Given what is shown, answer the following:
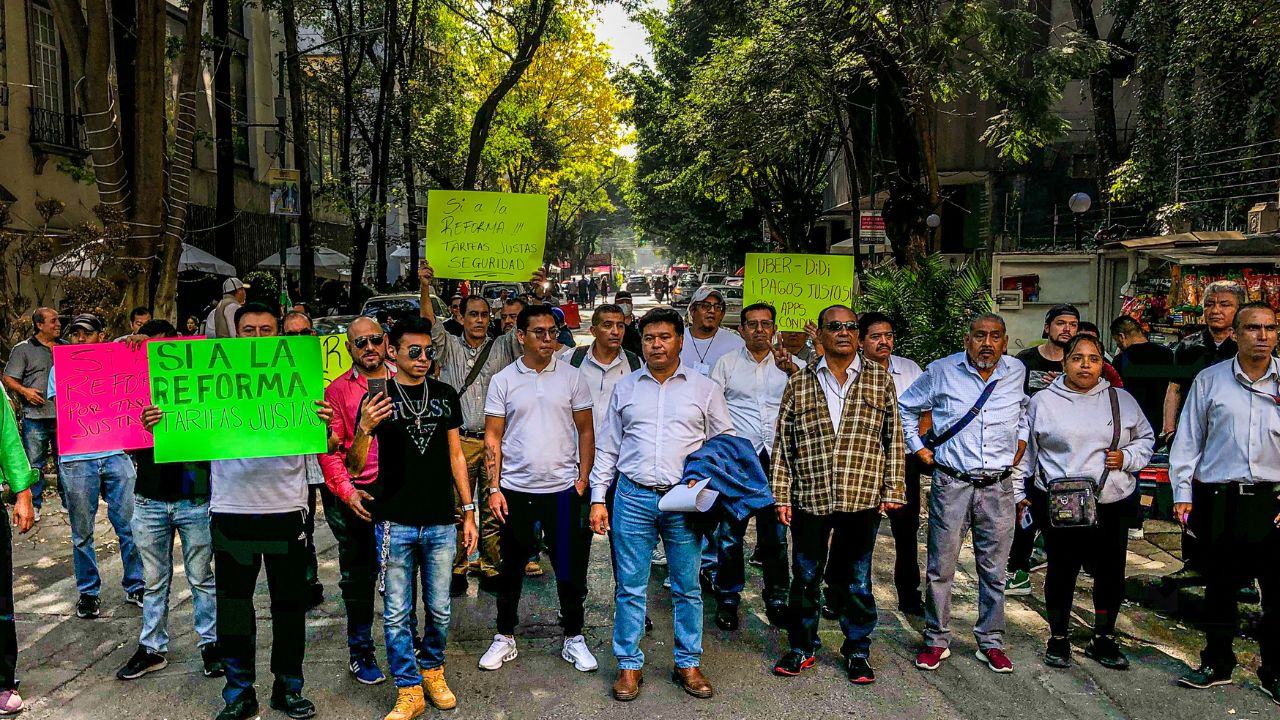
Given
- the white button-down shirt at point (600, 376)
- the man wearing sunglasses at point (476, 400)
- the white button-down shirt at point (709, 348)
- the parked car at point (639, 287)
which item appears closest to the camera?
the white button-down shirt at point (600, 376)

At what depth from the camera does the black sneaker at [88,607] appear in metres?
6.20

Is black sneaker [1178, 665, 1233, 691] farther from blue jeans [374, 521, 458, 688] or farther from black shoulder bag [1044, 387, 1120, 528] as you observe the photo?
blue jeans [374, 521, 458, 688]

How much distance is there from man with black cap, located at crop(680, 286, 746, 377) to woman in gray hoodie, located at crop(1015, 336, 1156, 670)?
240cm

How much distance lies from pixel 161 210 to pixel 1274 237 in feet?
37.9

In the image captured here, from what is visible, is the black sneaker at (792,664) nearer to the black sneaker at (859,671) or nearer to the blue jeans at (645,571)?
the black sneaker at (859,671)

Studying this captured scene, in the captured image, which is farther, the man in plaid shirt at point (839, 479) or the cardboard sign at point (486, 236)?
the cardboard sign at point (486, 236)

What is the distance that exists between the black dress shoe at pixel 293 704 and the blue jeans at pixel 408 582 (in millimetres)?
444

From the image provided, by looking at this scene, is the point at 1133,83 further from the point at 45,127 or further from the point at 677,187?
the point at 45,127

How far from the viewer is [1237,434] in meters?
5.09

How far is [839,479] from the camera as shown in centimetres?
514

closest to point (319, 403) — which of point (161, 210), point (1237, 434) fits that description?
point (1237, 434)

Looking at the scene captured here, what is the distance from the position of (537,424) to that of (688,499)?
993 mm

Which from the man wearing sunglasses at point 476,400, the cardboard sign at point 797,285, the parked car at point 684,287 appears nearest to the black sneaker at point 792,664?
the man wearing sunglasses at point 476,400

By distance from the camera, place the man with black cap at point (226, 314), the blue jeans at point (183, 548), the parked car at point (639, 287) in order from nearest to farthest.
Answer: the blue jeans at point (183, 548) → the man with black cap at point (226, 314) → the parked car at point (639, 287)
